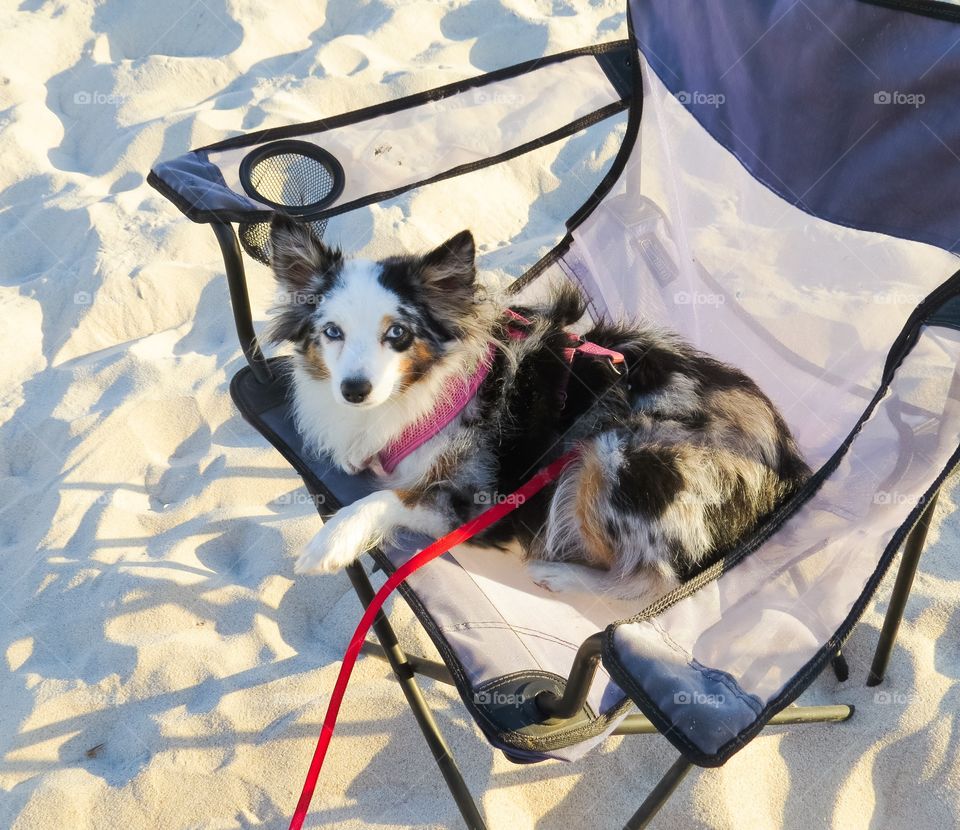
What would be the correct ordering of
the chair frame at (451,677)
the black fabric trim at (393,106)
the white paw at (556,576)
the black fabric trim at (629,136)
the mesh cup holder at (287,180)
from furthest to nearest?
the black fabric trim at (629,136) < the black fabric trim at (393,106) < the mesh cup holder at (287,180) < the white paw at (556,576) < the chair frame at (451,677)

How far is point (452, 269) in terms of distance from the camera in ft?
7.61

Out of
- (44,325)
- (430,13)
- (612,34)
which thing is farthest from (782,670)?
(430,13)

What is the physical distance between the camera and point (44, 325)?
377 centimetres

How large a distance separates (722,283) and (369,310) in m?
1.20

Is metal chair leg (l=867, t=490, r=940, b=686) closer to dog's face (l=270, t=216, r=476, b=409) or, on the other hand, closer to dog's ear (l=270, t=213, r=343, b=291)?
dog's face (l=270, t=216, r=476, b=409)

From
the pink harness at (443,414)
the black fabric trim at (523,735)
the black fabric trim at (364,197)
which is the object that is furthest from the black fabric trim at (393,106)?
the black fabric trim at (523,735)

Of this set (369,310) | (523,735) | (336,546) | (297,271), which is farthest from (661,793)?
(297,271)

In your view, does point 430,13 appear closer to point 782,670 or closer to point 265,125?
point 265,125

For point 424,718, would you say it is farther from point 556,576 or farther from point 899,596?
point 899,596

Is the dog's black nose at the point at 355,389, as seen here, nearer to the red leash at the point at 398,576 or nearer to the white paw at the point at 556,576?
the red leash at the point at 398,576

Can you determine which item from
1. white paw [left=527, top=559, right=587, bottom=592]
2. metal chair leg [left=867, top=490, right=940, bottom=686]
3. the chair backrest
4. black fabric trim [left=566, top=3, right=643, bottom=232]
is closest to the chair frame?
metal chair leg [left=867, top=490, right=940, bottom=686]

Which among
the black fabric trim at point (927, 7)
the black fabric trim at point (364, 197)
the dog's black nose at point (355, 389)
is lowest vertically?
the dog's black nose at point (355, 389)

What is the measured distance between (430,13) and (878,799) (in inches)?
190

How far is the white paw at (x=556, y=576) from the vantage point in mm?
2275
